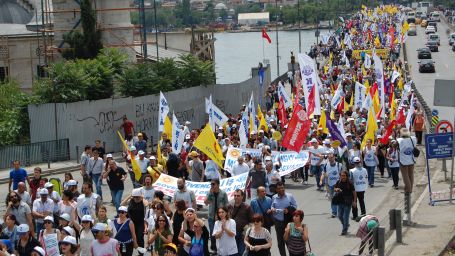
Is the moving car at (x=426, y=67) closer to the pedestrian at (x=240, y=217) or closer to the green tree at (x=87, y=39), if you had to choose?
the green tree at (x=87, y=39)

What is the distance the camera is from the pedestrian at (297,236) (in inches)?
564

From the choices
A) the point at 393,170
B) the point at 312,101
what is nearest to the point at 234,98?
the point at 312,101

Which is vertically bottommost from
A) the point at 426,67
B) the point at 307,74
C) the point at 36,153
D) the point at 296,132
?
the point at 426,67

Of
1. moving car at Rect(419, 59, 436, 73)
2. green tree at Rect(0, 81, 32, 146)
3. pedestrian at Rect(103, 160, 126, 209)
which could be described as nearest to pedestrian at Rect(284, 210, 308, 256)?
pedestrian at Rect(103, 160, 126, 209)

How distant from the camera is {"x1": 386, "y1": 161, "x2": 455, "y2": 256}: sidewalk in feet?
55.1

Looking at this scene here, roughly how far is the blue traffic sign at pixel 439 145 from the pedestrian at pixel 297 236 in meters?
6.42

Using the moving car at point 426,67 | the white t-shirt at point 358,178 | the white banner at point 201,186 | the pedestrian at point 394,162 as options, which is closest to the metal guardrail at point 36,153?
the pedestrian at point 394,162

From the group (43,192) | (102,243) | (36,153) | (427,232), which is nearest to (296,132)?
(427,232)

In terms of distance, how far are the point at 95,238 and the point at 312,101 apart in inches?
716

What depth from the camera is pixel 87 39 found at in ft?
161

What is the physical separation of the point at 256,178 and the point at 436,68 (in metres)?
58.3

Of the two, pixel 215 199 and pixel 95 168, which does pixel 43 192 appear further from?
pixel 95 168

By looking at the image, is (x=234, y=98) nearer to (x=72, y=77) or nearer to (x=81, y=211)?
(x=72, y=77)

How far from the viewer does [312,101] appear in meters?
31.2
